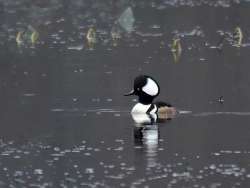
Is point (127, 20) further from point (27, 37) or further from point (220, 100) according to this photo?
point (220, 100)

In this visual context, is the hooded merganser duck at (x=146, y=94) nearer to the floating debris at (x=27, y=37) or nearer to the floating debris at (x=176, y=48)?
the floating debris at (x=176, y=48)

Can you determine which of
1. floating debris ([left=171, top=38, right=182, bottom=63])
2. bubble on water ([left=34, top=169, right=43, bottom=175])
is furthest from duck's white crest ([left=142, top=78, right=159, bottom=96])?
floating debris ([left=171, top=38, right=182, bottom=63])

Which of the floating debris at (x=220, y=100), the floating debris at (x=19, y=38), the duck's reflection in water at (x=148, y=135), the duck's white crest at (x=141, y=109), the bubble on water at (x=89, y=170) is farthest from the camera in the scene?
the floating debris at (x=19, y=38)

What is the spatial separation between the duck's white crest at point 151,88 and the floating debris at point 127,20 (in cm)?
1449

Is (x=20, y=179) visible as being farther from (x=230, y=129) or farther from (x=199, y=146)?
(x=230, y=129)

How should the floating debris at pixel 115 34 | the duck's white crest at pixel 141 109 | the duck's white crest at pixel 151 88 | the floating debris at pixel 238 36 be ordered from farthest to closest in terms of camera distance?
the floating debris at pixel 115 34
the floating debris at pixel 238 36
the duck's white crest at pixel 151 88
the duck's white crest at pixel 141 109

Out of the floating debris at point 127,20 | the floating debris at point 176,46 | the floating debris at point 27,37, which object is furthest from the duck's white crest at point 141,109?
the floating debris at point 127,20

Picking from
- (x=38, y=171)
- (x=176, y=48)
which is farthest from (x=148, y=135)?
(x=176, y=48)

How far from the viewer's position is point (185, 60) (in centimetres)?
3428

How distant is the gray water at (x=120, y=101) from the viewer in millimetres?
19906

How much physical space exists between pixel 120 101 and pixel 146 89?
1059mm

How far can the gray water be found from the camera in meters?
19.9

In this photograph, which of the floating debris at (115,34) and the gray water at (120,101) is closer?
the gray water at (120,101)

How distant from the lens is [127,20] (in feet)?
143
